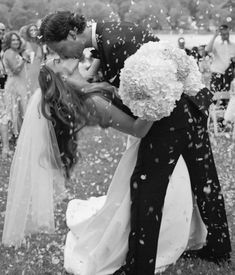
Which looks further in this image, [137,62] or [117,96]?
[117,96]

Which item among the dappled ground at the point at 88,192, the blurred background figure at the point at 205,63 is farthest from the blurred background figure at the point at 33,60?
the blurred background figure at the point at 205,63

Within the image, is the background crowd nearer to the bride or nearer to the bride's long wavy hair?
the bride

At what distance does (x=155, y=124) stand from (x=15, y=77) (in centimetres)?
584

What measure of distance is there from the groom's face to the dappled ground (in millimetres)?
1041

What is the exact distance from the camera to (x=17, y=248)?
4891 millimetres

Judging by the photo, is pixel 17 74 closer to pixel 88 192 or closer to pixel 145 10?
pixel 88 192

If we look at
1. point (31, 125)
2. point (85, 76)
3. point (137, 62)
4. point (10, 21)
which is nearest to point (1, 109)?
point (10, 21)

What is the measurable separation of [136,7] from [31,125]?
8012 millimetres

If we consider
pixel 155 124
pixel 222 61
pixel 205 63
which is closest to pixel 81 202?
pixel 155 124

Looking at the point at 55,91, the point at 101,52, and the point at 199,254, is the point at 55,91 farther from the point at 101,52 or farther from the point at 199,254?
the point at 199,254

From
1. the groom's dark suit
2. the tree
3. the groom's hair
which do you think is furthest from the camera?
the tree

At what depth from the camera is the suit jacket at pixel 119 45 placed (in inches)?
152

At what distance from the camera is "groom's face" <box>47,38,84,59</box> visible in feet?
12.2

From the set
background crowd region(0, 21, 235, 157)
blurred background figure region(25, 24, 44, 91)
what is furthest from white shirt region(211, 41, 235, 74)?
blurred background figure region(25, 24, 44, 91)
